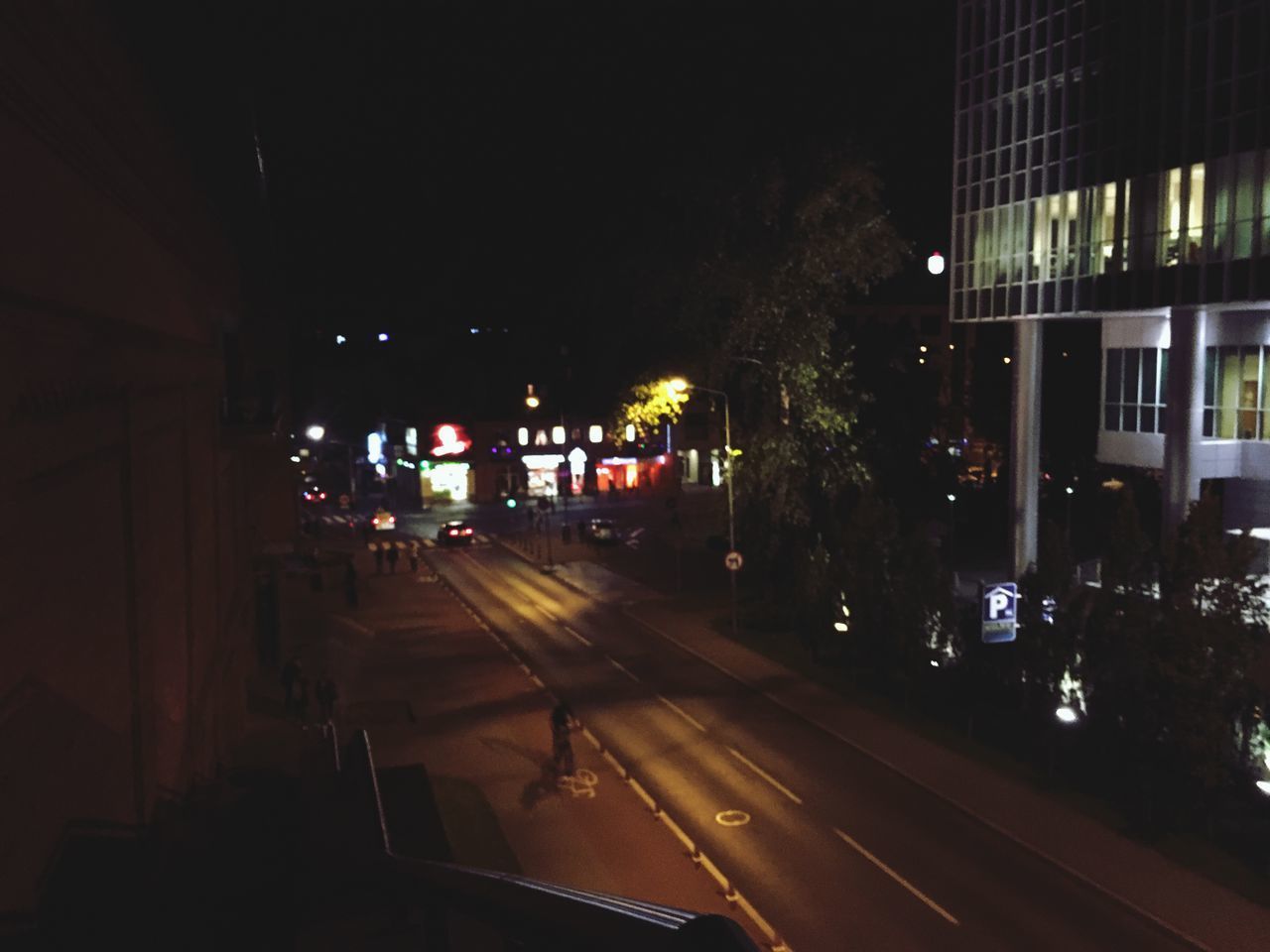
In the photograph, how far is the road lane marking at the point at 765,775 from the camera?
17672mm

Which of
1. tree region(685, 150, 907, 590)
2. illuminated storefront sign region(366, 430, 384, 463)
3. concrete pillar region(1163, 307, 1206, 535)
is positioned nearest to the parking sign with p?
tree region(685, 150, 907, 590)

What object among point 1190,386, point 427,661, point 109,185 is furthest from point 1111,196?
point 109,185

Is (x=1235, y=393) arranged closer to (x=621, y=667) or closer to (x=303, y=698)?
(x=621, y=667)

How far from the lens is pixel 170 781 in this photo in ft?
30.6

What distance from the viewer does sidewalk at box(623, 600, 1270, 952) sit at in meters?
13.2

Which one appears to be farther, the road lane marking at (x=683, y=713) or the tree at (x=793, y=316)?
the tree at (x=793, y=316)

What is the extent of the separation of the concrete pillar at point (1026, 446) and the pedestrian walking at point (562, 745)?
24935 millimetres

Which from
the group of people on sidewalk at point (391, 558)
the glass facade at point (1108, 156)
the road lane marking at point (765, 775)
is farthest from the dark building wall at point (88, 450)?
the group of people on sidewalk at point (391, 558)

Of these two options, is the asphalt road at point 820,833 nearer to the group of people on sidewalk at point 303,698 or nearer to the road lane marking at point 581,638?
the road lane marking at point 581,638

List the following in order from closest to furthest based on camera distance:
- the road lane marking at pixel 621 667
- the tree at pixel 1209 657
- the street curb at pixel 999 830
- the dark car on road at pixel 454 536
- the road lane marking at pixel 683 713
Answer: the street curb at pixel 999 830 → the tree at pixel 1209 657 → the road lane marking at pixel 683 713 → the road lane marking at pixel 621 667 → the dark car on road at pixel 454 536

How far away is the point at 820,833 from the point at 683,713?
6.94 metres

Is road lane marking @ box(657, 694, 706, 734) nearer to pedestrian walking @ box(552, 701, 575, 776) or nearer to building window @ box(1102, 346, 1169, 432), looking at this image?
pedestrian walking @ box(552, 701, 575, 776)

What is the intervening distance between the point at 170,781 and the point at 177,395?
4.19 m

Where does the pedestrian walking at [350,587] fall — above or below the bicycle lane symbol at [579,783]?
above
